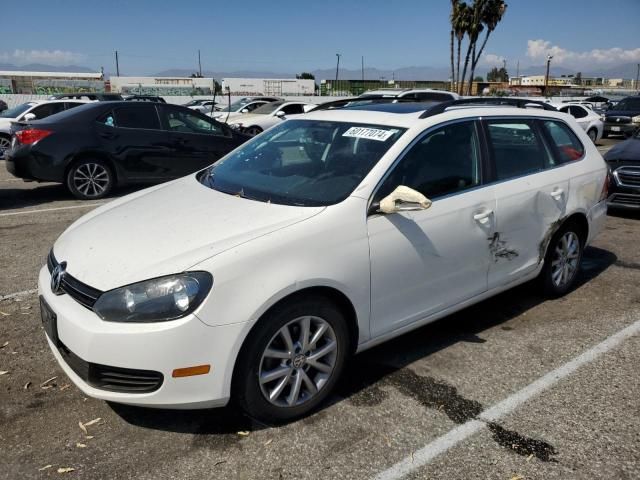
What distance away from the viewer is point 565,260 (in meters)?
4.71

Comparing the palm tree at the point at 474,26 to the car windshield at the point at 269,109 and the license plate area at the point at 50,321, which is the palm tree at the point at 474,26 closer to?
the car windshield at the point at 269,109

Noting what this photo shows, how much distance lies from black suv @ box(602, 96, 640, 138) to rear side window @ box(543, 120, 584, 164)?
17.2 meters

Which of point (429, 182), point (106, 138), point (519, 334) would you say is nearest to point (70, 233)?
point (429, 182)

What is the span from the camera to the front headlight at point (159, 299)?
2500 mm

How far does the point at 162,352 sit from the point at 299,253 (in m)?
0.80

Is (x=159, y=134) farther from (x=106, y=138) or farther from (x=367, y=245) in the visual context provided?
(x=367, y=245)

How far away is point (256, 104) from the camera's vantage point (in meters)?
22.6

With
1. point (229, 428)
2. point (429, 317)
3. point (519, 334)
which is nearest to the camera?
point (229, 428)

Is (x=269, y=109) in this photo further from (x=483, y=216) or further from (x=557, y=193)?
(x=483, y=216)

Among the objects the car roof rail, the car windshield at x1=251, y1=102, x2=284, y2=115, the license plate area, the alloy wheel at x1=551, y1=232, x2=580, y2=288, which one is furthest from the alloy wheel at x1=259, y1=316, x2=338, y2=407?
the car windshield at x1=251, y1=102, x2=284, y2=115

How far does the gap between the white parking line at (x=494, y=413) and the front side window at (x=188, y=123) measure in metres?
7.52

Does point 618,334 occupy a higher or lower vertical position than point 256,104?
lower

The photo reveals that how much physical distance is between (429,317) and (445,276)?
280mm

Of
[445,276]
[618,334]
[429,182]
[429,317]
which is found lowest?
[618,334]
